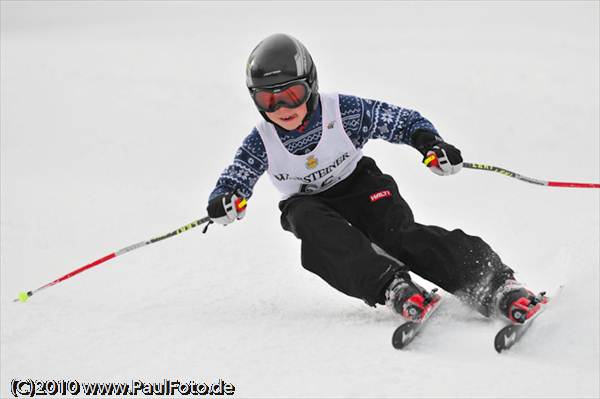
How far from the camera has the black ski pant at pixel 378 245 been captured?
311cm

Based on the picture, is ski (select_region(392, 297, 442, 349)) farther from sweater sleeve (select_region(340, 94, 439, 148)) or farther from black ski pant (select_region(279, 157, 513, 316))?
sweater sleeve (select_region(340, 94, 439, 148))

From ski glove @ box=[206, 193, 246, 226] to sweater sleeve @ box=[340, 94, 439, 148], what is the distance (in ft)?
Answer: 2.40

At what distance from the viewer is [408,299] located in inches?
115

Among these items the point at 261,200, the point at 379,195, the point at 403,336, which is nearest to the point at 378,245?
the point at 379,195

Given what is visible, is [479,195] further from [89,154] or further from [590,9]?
[590,9]

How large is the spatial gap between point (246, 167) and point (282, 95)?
18.6 inches

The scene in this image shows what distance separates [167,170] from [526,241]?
3.82 meters

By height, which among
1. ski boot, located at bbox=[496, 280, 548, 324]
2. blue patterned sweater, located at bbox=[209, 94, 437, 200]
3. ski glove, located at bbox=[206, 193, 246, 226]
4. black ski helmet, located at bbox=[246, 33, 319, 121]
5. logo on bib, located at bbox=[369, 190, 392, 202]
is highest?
black ski helmet, located at bbox=[246, 33, 319, 121]

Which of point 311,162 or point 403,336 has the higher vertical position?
point 311,162

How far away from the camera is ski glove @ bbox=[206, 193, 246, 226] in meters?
3.42

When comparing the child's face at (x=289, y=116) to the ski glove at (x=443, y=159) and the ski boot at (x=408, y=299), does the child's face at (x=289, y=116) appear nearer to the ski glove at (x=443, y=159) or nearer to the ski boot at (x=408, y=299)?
the ski glove at (x=443, y=159)

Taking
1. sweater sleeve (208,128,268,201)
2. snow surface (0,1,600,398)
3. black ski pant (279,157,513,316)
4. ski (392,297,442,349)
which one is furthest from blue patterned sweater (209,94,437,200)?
ski (392,297,442,349)

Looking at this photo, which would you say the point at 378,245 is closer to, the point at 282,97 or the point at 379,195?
the point at 379,195

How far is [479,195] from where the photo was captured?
243 inches
